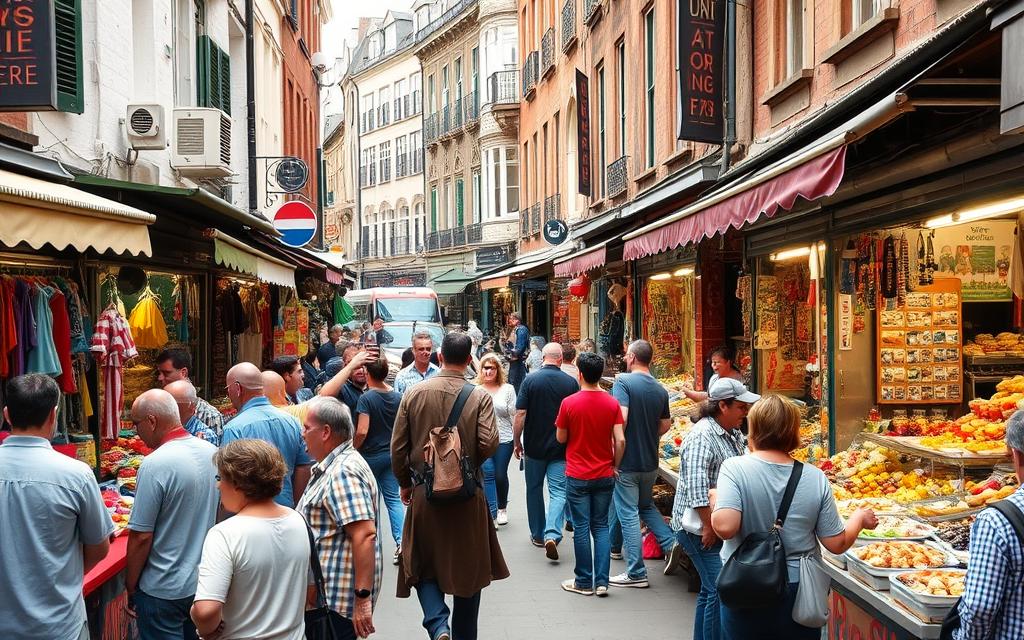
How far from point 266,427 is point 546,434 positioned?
145 inches

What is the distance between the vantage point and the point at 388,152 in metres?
51.6

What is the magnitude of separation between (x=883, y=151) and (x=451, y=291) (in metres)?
28.8

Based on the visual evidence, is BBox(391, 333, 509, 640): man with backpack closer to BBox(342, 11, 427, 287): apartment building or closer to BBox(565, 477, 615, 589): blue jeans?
BBox(565, 477, 615, 589): blue jeans

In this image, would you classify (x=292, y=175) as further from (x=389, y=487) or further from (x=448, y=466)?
(x=448, y=466)

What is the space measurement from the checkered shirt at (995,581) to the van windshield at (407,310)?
21.3 metres

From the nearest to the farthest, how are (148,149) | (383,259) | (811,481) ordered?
1. (811,481)
2. (148,149)
3. (383,259)

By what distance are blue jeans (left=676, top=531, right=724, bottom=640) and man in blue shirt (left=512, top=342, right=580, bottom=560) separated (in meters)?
2.94

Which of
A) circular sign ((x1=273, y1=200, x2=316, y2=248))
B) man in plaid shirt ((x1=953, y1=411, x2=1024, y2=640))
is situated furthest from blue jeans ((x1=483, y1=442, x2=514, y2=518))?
circular sign ((x1=273, y1=200, x2=316, y2=248))

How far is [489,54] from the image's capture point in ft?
123

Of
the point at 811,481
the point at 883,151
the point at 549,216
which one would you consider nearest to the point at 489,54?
the point at 549,216

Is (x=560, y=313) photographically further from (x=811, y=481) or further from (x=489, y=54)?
(x=811, y=481)

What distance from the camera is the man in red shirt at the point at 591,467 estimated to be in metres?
7.55

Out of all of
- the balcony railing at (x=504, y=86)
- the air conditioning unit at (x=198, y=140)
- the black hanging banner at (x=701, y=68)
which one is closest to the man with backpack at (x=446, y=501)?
the air conditioning unit at (x=198, y=140)

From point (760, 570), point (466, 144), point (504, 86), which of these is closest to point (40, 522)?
point (760, 570)
